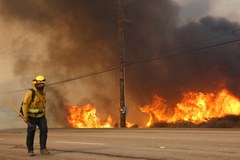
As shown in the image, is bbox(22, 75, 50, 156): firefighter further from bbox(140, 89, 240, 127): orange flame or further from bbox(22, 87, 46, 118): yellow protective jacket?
bbox(140, 89, 240, 127): orange flame

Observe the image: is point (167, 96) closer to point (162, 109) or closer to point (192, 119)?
point (162, 109)

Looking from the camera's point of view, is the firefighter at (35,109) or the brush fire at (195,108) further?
the brush fire at (195,108)

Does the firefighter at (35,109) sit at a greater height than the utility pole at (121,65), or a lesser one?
lesser

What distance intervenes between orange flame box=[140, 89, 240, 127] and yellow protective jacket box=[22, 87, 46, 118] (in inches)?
878

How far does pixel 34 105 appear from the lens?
365 inches

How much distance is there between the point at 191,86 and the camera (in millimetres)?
37469

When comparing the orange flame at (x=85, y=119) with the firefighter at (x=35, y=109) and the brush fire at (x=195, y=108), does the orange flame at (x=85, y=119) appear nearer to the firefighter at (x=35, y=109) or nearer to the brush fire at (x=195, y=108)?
the brush fire at (x=195, y=108)

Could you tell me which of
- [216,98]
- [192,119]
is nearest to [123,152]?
A: [192,119]

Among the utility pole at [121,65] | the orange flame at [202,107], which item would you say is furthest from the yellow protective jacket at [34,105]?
the orange flame at [202,107]

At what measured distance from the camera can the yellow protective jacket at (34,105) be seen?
9.16m

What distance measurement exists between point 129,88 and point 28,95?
108 ft

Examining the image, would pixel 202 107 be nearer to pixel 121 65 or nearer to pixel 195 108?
pixel 195 108

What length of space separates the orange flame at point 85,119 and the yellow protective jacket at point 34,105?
28.2m

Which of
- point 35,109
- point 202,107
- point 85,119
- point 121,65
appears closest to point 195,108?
point 202,107
